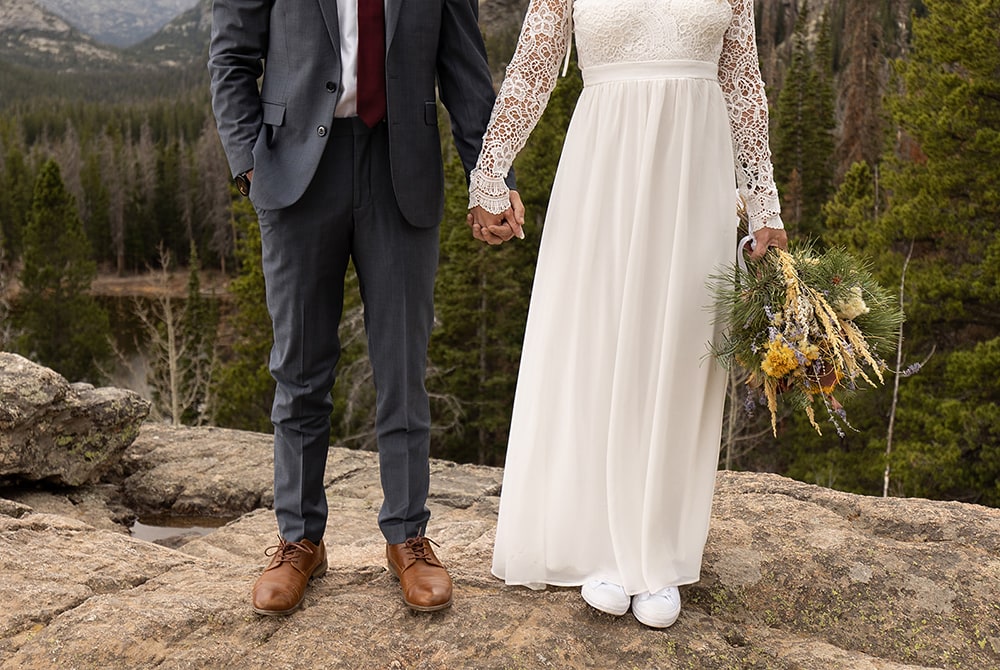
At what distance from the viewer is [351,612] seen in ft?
9.52

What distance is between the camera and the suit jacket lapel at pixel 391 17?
274 centimetres

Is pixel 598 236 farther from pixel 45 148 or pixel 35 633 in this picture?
pixel 45 148

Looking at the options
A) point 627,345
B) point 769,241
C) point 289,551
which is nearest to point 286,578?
point 289,551

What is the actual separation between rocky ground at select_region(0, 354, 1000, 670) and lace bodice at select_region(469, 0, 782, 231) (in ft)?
4.29

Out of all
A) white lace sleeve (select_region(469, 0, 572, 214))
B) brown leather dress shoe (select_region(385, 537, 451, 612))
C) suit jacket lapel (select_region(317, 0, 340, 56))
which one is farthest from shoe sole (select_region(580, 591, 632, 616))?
suit jacket lapel (select_region(317, 0, 340, 56))

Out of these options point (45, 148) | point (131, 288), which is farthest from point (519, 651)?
point (45, 148)

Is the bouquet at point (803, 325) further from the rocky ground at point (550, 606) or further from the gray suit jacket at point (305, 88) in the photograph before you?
the gray suit jacket at point (305, 88)

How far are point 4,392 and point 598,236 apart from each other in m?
4.31

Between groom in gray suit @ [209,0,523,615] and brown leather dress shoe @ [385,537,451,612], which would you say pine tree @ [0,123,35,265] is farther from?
brown leather dress shoe @ [385,537,451,612]

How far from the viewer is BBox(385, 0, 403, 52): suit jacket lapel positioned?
2736mm

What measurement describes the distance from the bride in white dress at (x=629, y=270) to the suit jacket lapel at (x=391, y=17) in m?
0.40

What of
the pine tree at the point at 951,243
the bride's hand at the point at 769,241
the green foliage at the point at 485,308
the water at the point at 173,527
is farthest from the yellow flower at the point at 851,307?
the green foliage at the point at 485,308

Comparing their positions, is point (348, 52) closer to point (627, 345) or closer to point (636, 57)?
point (636, 57)

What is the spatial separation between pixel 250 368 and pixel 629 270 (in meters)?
26.4
